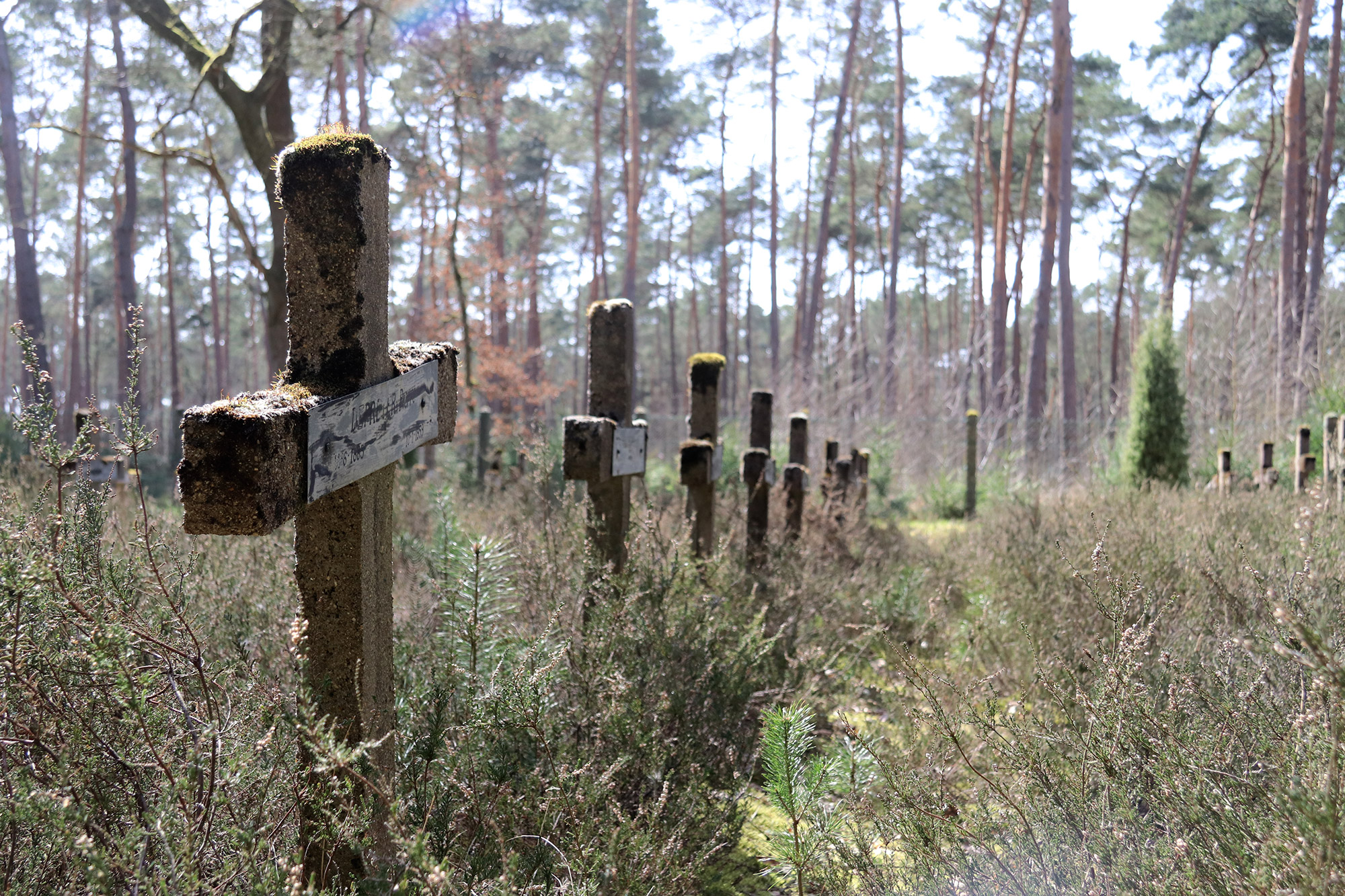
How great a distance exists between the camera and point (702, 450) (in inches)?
201

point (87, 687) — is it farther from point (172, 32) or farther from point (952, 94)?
Answer: point (952, 94)

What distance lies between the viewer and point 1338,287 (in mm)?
21219

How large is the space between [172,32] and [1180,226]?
86.5ft

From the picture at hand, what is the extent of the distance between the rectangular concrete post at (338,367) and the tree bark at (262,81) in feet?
21.6

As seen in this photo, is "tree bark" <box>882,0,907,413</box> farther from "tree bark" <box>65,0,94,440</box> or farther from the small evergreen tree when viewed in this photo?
"tree bark" <box>65,0,94,440</box>

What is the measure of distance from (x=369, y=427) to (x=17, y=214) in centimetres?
1841

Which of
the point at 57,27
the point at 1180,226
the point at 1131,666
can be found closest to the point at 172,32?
the point at 1131,666

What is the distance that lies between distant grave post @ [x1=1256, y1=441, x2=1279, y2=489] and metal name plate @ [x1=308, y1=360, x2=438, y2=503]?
7366mm

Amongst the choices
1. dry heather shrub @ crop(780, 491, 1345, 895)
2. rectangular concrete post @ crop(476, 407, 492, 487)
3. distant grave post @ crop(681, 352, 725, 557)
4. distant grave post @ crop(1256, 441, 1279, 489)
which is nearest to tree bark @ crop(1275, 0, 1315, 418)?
distant grave post @ crop(1256, 441, 1279, 489)

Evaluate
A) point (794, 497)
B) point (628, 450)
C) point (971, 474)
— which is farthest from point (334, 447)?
point (971, 474)

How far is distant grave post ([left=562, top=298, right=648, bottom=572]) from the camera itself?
378 centimetres

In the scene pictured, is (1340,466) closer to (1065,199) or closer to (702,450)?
(702,450)

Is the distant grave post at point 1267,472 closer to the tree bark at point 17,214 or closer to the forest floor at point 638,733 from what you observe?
the forest floor at point 638,733

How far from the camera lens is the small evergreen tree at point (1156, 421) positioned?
35.3 feet
